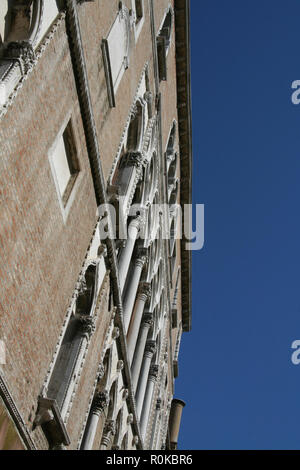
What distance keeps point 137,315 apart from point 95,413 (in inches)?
164

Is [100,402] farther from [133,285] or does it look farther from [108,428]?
[133,285]

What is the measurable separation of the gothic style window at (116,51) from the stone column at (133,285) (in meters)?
4.89

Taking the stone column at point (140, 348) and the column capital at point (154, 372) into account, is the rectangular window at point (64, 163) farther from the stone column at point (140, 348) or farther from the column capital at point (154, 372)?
the column capital at point (154, 372)

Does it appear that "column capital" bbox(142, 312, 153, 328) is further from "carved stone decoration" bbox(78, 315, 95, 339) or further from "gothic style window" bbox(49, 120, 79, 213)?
"gothic style window" bbox(49, 120, 79, 213)

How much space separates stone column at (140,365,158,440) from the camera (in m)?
15.6

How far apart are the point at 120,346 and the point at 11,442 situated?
5968 mm

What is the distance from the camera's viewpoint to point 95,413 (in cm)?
1109

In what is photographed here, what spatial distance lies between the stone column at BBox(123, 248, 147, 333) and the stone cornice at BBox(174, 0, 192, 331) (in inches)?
299

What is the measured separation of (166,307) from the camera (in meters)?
20.1

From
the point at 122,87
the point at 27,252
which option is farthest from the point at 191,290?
the point at 27,252

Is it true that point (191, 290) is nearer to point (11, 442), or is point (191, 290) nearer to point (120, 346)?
point (120, 346)

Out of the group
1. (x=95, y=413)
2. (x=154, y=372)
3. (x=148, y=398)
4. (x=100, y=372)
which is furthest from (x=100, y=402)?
(x=154, y=372)
